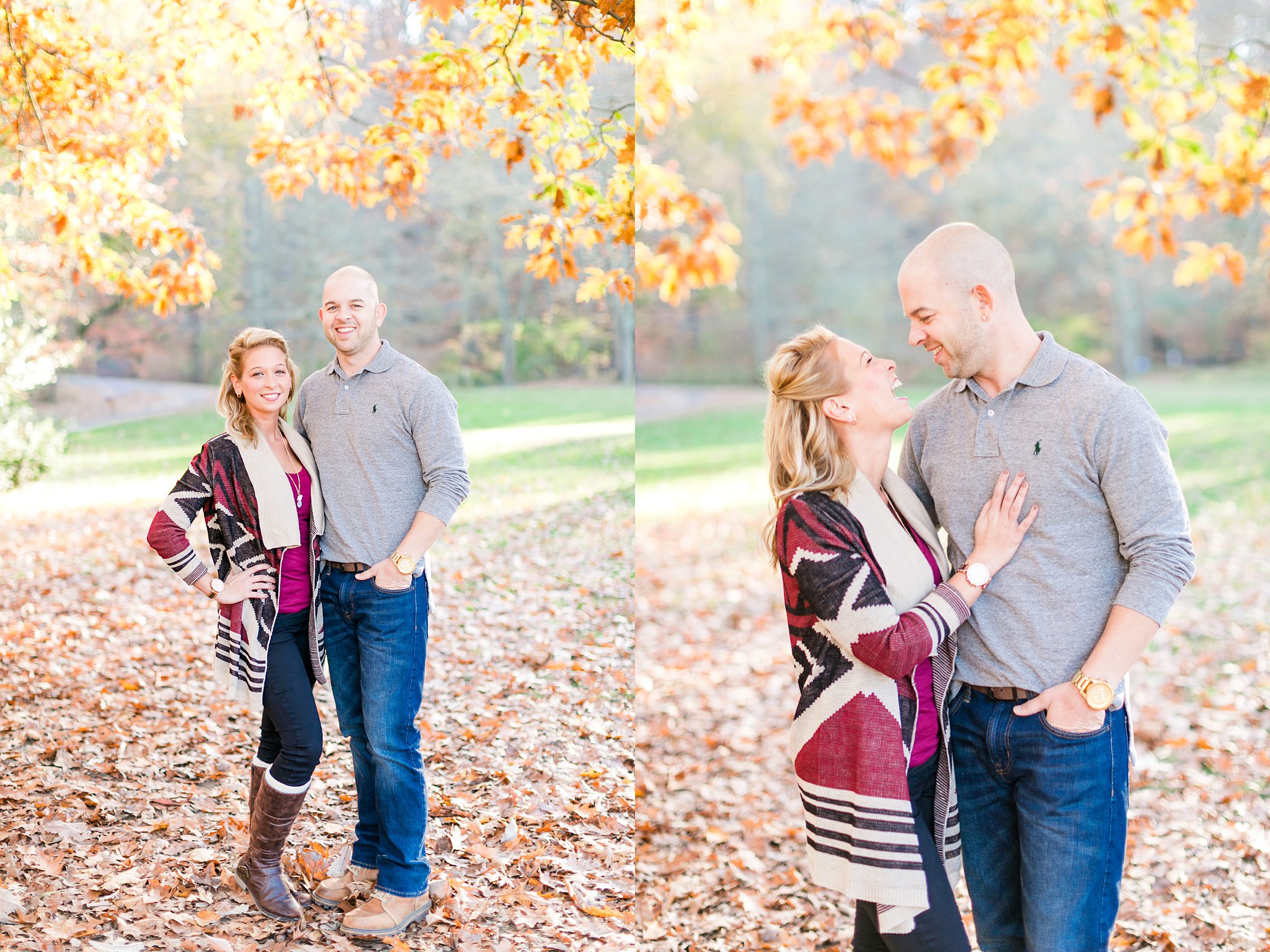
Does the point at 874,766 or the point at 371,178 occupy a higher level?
the point at 371,178

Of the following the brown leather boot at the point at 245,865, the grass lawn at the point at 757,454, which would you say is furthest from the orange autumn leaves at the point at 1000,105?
the grass lawn at the point at 757,454

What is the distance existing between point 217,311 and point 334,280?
44 centimetres

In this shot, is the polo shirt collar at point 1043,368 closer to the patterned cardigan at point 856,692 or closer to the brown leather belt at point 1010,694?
the patterned cardigan at point 856,692

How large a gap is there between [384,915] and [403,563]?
39.0 inches

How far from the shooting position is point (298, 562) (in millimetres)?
2666

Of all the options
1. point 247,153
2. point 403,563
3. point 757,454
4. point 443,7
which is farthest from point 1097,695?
point 757,454

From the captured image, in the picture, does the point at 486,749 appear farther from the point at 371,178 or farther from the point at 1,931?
the point at 371,178

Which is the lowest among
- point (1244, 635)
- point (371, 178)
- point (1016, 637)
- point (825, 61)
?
point (1244, 635)

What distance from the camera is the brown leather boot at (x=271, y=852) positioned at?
2.74 m

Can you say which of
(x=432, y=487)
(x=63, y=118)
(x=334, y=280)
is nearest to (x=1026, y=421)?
(x=432, y=487)

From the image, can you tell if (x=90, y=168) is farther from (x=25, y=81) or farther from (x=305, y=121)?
(x=305, y=121)

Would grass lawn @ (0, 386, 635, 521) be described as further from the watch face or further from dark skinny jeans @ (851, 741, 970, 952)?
the watch face

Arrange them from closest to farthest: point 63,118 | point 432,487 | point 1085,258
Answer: point 432,487 < point 63,118 < point 1085,258

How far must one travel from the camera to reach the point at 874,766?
1.97 m
